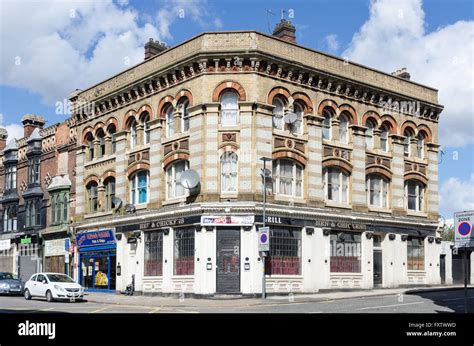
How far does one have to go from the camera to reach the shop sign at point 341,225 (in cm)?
3577

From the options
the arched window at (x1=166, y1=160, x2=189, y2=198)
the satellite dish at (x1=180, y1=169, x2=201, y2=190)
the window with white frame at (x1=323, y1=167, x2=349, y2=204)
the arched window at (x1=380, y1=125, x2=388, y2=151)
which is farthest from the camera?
the arched window at (x1=380, y1=125, x2=388, y2=151)

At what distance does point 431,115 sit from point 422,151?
2668 mm

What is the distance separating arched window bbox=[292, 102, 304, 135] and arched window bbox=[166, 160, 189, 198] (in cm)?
652

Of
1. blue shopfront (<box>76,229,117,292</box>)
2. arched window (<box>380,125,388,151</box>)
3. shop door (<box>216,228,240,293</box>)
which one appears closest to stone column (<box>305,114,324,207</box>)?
shop door (<box>216,228,240,293</box>)

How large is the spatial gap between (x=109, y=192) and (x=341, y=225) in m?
15.3

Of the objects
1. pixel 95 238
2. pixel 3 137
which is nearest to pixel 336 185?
pixel 95 238

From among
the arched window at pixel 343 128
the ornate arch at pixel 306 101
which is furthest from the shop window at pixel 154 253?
the arched window at pixel 343 128

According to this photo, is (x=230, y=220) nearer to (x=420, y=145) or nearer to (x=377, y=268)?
(x=377, y=268)

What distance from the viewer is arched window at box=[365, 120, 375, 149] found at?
131 ft

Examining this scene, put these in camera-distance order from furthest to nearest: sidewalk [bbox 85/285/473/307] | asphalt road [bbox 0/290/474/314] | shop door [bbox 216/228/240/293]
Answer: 1. shop door [bbox 216/228/240/293]
2. sidewalk [bbox 85/285/473/307]
3. asphalt road [bbox 0/290/474/314]

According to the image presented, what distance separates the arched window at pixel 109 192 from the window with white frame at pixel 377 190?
16.4 metres

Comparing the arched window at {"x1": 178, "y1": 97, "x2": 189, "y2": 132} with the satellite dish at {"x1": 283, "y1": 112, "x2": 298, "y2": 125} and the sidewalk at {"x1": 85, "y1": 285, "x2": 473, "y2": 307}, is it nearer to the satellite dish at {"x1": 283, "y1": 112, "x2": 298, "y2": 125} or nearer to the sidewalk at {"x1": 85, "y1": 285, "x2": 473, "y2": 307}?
the satellite dish at {"x1": 283, "y1": 112, "x2": 298, "y2": 125}

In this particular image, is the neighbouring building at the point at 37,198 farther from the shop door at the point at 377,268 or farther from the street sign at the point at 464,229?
the street sign at the point at 464,229
